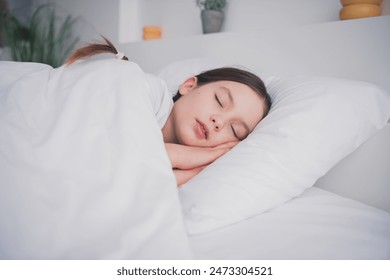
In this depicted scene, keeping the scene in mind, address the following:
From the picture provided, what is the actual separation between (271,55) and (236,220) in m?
0.83

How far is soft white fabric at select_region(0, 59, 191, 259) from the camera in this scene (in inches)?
15.0

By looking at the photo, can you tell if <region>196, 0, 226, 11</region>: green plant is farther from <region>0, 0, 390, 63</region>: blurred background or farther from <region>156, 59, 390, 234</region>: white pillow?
<region>156, 59, 390, 234</region>: white pillow

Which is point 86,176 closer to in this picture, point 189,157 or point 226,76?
point 189,157

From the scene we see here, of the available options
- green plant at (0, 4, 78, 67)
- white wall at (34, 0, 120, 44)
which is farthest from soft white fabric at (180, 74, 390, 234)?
green plant at (0, 4, 78, 67)

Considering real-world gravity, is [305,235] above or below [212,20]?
below

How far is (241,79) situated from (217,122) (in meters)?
0.21

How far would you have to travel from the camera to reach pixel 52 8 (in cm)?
254

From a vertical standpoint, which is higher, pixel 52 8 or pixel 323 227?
pixel 52 8

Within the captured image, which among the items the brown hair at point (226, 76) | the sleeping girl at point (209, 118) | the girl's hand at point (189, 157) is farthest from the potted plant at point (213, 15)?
the girl's hand at point (189, 157)

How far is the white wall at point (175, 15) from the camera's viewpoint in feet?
4.05

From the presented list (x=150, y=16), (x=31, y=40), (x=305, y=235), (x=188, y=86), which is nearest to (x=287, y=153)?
(x=305, y=235)

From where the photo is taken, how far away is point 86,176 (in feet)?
1.42
